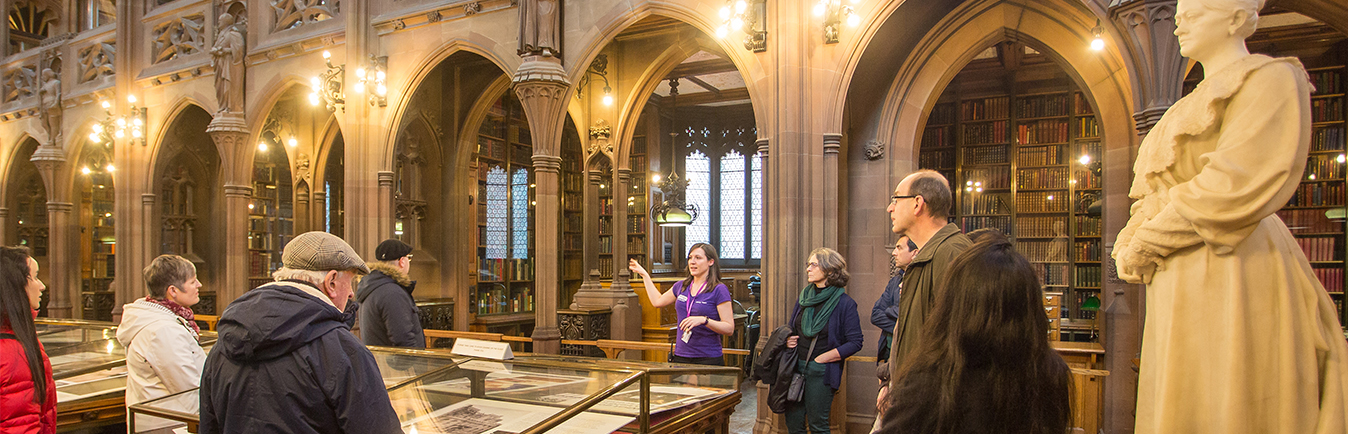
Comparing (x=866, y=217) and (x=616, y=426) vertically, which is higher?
(x=866, y=217)

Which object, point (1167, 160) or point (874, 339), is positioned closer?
point (1167, 160)

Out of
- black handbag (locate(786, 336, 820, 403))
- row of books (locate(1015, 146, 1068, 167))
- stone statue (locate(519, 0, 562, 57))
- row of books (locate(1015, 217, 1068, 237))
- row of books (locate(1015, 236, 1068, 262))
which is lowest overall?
black handbag (locate(786, 336, 820, 403))

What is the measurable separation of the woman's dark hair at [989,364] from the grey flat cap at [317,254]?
1.35 m

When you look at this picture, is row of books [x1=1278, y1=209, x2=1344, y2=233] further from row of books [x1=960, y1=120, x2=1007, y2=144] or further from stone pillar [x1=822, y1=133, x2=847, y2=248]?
stone pillar [x1=822, y1=133, x2=847, y2=248]

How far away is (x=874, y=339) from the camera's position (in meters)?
6.46

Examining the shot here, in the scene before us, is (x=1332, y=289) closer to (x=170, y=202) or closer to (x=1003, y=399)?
(x=1003, y=399)

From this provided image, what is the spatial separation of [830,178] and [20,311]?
4502 millimetres

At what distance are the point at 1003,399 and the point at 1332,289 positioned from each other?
9061mm

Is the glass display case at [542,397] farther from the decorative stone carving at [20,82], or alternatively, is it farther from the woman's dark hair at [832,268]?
the decorative stone carving at [20,82]

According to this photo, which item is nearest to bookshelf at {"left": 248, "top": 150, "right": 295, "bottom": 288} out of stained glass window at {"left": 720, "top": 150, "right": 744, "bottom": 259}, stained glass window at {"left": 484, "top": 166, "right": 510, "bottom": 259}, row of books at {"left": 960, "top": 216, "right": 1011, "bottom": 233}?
stained glass window at {"left": 484, "top": 166, "right": 510, "bottom": 259}


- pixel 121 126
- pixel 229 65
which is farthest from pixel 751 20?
pixel 121 126

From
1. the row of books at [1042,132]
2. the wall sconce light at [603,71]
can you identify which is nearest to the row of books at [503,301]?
the wall sconce light at [603,71]

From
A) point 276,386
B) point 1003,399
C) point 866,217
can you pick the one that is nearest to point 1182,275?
point 1003,399

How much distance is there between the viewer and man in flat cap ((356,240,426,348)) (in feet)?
12.2
